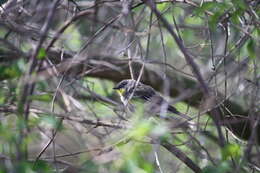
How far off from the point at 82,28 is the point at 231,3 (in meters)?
4.76

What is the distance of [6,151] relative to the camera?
3.01 m

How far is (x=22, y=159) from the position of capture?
2.25 meters

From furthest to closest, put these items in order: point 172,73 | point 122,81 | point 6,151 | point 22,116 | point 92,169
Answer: point 172,73 → point 122,81 → point 6,151 → point 22,116 → point 92,169

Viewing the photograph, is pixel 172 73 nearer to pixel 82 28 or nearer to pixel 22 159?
pixel 82 28

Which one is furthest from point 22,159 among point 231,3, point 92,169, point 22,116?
point 231,3

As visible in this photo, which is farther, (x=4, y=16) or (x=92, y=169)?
(x=4, y=16)

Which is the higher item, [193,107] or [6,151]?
[6,151]

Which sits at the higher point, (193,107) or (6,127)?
(6,127)

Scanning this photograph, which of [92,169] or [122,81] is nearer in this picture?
[92,169]

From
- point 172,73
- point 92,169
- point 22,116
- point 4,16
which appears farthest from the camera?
point 172,73

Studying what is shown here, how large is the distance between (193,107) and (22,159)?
4.57 m

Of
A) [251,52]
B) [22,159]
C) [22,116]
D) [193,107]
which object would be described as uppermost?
[251,52]

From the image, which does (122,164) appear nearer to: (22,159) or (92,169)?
(92,169)

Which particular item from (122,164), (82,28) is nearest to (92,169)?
(122,164)
